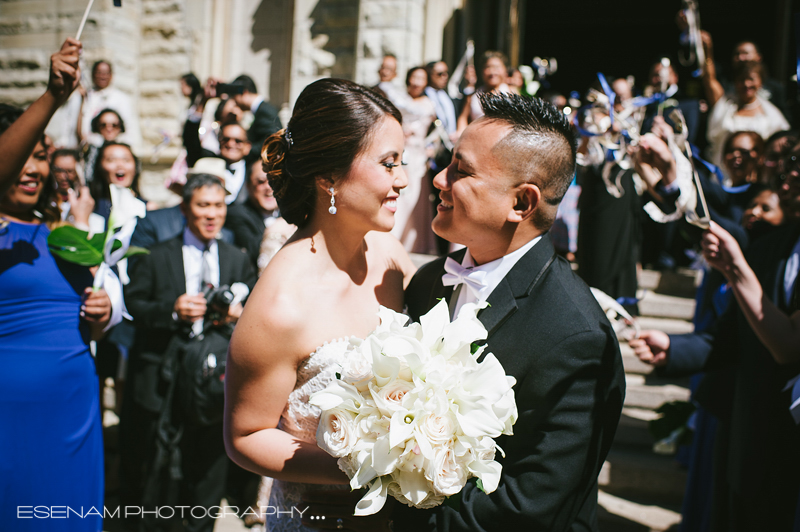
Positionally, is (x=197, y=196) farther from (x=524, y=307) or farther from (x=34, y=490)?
(x=524, y=307)

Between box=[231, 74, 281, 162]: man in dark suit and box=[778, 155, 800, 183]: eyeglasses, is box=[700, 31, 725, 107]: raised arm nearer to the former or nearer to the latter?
box=[778, 155, 800, 183]: eyeglasses

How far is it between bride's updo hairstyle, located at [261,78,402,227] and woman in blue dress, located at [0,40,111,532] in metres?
1.09

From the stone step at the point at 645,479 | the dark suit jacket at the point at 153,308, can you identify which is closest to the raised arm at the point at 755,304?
the stone step at the point at 645,479

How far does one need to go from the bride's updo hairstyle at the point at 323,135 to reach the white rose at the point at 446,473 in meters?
1.09

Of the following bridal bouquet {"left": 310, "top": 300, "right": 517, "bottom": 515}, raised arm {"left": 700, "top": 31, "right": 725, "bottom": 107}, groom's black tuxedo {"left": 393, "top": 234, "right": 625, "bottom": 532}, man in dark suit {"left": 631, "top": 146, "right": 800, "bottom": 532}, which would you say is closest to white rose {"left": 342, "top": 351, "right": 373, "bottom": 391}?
bridal bouquet {"left": 310, "top": 300, "right": 517, "bottom": 515}

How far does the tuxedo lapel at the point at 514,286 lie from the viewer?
189cm

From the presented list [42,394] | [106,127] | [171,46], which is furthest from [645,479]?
[171,46]

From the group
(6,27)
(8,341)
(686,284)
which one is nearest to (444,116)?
(686,284)

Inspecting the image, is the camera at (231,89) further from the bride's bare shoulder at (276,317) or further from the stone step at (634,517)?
the stone step at (634,517)

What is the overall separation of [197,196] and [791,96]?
8.08 m

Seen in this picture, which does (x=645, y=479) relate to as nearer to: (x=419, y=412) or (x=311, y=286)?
(x=311, y=286)

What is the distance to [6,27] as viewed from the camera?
32.6 ft

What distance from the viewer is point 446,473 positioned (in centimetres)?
150

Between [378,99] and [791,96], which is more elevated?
[791,96]
